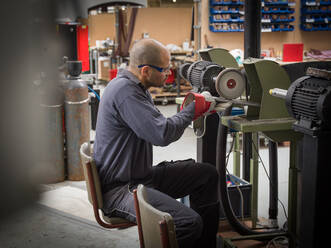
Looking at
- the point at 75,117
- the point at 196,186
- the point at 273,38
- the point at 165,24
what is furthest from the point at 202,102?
the point at 165,24

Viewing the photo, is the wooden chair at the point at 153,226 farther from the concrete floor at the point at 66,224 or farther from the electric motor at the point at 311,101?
the concrete floor at the point at 66,224

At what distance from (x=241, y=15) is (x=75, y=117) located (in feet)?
15.9

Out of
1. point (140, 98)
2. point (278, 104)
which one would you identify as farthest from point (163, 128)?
point (278, 104)

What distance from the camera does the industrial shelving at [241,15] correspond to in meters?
7.36

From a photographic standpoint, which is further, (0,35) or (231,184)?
(231,184)

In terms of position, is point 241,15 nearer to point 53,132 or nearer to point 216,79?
point 53,132

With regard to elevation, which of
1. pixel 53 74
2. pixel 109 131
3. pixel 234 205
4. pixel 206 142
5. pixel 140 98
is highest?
pixel 53 74

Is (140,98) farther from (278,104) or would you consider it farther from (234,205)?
(234,205)

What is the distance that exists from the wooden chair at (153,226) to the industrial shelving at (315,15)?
7420mm

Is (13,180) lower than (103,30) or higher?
lower

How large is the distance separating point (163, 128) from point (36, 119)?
1.25m

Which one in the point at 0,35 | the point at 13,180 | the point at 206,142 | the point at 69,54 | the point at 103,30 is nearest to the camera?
the point at 0,35

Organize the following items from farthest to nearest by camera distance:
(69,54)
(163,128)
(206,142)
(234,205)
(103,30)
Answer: (103,30)
(69,54)
(234,205)
(206,142)
(163,128)

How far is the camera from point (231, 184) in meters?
2.88
